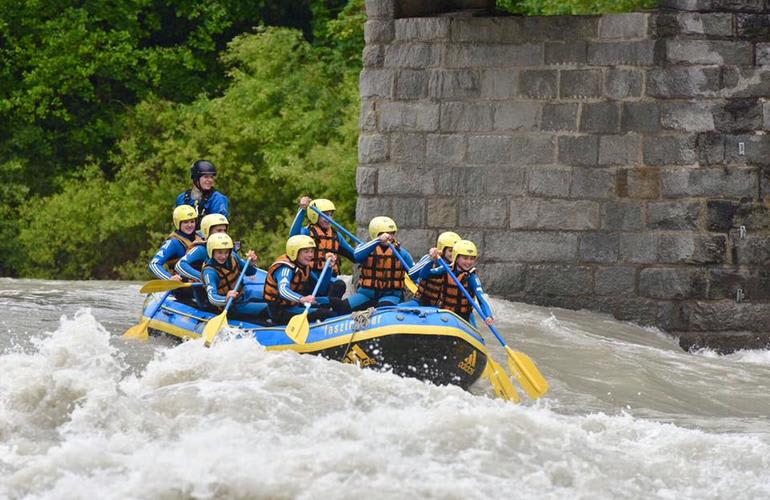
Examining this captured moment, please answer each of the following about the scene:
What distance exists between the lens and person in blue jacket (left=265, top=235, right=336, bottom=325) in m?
11.4

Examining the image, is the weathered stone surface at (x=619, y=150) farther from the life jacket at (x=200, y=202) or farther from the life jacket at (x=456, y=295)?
the life jacket at (x=200, y=202)

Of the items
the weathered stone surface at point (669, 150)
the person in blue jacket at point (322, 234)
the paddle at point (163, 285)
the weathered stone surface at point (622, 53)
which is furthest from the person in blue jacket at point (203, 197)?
the weathered stone surface at point (669, 150)

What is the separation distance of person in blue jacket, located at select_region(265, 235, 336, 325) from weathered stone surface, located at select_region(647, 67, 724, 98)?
11.6 ft

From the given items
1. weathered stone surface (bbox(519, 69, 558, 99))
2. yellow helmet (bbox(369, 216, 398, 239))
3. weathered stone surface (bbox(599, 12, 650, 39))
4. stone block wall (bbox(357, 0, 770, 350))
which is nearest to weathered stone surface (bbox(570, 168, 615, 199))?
stone block wall (bbox(357, 0, 770, 350))

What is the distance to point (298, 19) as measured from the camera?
24.3m

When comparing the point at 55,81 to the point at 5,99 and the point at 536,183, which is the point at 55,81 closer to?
the point at 5,99

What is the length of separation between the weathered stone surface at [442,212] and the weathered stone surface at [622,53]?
168 centimetres

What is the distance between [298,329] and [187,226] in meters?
2.65

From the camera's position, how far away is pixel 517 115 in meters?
13.7

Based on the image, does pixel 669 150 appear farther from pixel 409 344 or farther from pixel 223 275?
pixel 409 344

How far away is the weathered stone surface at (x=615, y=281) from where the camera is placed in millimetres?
13688

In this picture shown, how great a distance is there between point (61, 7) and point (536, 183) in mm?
11593

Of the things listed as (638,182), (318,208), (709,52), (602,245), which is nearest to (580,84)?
(638,182)

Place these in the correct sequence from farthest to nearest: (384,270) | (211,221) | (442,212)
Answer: (442,212) → (211,221) → (384,270)
